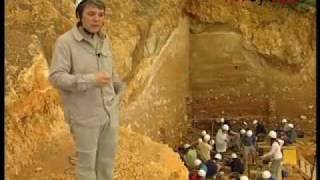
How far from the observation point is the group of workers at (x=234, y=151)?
5.19 ft

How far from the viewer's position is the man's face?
4.02 ft

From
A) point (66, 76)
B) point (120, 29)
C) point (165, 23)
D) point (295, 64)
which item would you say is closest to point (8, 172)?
point (66, 76)

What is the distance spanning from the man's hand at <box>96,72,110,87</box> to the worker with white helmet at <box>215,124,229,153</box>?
1.76 ft

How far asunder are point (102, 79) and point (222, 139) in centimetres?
57

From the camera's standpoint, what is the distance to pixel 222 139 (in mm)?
1672

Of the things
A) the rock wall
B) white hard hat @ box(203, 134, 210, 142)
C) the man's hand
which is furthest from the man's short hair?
white hard hat @ box(203, 134, 210, 142)

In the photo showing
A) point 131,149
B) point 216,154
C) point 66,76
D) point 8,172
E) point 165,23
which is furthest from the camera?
point 165,23

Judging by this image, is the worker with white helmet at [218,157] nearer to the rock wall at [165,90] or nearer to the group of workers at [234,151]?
the group of workers at [234,151]

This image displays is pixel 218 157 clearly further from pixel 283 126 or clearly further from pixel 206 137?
pixel 283 126

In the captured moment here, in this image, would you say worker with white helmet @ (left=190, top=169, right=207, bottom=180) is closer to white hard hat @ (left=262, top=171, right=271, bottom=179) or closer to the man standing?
white hard hat @ (left=262, top=171, right=271, bottom=179)

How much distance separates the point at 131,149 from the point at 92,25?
408mm

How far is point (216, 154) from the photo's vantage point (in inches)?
64.9

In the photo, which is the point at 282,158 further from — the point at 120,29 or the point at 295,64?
the point at 120,29

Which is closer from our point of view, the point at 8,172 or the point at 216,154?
the point at 8,172
